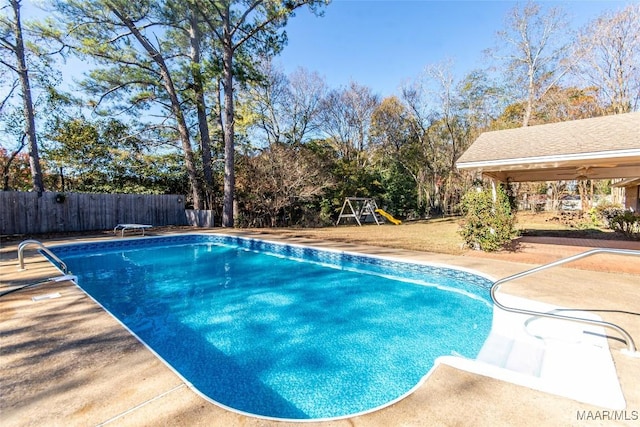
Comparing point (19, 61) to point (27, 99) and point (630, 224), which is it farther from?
point (630, 224)

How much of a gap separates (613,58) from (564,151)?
1405 cm

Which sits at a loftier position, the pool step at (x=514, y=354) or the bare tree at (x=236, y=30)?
the bare tree at (x=236, y=30)

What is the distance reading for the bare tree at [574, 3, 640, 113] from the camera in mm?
13898

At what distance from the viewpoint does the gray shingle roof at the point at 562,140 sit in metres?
6.43

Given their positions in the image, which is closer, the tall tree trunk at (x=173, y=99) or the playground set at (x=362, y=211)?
the tall tree trunk at (x=173, y=99)

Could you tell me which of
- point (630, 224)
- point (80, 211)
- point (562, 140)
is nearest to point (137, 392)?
point (562, 140)

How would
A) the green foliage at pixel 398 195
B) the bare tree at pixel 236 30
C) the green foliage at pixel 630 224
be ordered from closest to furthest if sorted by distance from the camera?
the green foliage at pixel 630 224 < the bare tree at pixel 236 30 < the green foliage at pixel 398 195

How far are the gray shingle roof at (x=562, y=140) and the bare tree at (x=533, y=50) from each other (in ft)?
31.2

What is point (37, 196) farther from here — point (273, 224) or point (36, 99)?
point (273, 224)

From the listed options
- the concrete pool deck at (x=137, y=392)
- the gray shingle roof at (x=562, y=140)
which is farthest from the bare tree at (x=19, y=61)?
the gray shingle roof at (x=562, y=140)

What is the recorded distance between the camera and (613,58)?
48.2ft

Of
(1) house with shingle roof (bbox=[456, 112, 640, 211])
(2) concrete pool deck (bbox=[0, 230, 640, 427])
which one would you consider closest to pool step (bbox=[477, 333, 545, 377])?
(2) concrete pool deck (bbox=[0, 230, 640, 427])

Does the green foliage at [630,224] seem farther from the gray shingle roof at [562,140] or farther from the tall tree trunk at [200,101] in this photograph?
the tall tree trunk at [200,101]

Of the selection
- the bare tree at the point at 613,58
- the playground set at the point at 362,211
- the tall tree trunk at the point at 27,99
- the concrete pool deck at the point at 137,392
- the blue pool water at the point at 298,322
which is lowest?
the blue pool water at the point at 298,322
